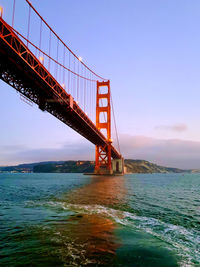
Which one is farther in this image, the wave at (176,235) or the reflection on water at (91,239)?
the wave at (176,235)

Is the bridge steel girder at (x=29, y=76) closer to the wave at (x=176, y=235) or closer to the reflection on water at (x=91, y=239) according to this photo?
the reflection on water at (x=91, y=239)

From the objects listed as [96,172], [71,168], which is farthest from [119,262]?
[71,168]

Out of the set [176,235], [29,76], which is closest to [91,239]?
[176,235]

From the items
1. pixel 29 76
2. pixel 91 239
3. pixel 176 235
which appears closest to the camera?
pixel 91 239

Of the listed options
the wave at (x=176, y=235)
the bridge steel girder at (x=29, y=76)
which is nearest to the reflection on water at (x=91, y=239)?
the wave at (x=176, y=235)

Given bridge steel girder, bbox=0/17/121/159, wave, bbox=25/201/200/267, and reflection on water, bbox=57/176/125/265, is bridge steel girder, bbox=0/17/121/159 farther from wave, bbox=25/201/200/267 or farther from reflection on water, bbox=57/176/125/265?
wave, bbox=25/201/200/267

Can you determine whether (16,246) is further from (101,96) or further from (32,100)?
(101,96)

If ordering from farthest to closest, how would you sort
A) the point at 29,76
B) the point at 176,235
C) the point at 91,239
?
the point at 29,76
the point at 176,235
the point at 91,239

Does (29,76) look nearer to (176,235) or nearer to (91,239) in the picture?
(91,239)

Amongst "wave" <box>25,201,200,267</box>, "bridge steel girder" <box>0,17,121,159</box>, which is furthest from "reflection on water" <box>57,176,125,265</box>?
"bridge steel girder" <box>0,17,121,159</box>
